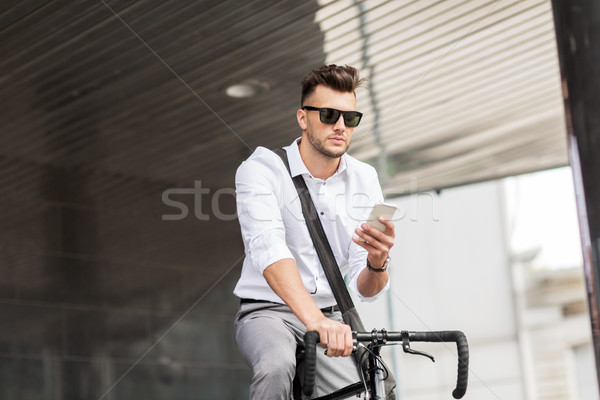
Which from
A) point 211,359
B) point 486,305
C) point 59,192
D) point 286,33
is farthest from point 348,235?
point 486,305

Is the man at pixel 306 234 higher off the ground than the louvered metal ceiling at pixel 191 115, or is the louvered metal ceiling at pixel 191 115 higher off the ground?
the louvered metal ceiling at pixel 191 115

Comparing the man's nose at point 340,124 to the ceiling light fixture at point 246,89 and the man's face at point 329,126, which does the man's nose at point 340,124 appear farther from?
the ceiling light fixture at point 246,89

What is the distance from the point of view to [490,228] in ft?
81.3

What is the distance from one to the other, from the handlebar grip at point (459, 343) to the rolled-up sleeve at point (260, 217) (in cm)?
60

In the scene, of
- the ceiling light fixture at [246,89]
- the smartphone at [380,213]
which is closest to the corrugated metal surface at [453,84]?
the ceiling light fixture at [246,89]

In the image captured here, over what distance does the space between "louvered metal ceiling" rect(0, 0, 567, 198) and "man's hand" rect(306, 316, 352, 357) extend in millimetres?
4578

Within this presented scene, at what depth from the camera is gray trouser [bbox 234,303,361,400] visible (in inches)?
111

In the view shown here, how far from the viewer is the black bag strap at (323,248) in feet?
10.7

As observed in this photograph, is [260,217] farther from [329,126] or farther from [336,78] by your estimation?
[336,78]

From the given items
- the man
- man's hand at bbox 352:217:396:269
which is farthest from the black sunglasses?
man's hand at bbox 352:217:396:269

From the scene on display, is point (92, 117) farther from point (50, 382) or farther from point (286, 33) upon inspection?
point (50, 382)

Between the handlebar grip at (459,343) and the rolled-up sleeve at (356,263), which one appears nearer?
the handlebar grip at (459,343)

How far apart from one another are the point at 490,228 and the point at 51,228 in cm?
1602

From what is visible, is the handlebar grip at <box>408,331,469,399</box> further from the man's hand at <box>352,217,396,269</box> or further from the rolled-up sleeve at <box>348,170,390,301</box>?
the rolled-up sleeve at <box>348,170,390,301</box>
